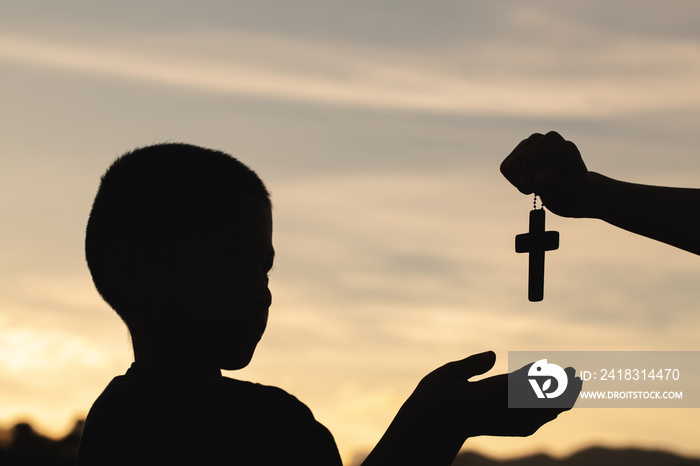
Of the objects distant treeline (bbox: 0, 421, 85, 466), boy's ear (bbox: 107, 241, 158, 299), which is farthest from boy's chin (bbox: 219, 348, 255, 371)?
distant treeline (bbox: 0, 421, 85, 466)

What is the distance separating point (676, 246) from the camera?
438 centimetres

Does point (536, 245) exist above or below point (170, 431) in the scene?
above

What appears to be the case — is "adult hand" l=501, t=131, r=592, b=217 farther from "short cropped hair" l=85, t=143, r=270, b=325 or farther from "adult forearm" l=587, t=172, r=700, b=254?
"short cropped hair" l=85, t=143, r=270, b=325

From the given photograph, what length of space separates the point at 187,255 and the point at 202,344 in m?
0.41

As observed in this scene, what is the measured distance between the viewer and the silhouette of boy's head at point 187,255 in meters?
4.16

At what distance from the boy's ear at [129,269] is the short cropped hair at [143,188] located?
38 mm

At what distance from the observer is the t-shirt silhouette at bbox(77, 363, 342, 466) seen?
3.87m

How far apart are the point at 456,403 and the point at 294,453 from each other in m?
0.87

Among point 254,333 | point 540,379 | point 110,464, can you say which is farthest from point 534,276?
point 110,464

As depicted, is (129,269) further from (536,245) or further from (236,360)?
(536,245)

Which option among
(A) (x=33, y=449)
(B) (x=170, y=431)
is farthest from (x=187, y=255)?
(A) (x=33, y=449)

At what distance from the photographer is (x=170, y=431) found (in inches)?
155

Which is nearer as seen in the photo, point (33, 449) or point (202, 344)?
point (202, 344)

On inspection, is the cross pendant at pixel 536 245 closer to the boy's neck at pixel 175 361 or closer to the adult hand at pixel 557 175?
the adult hand at pixel 557 175
